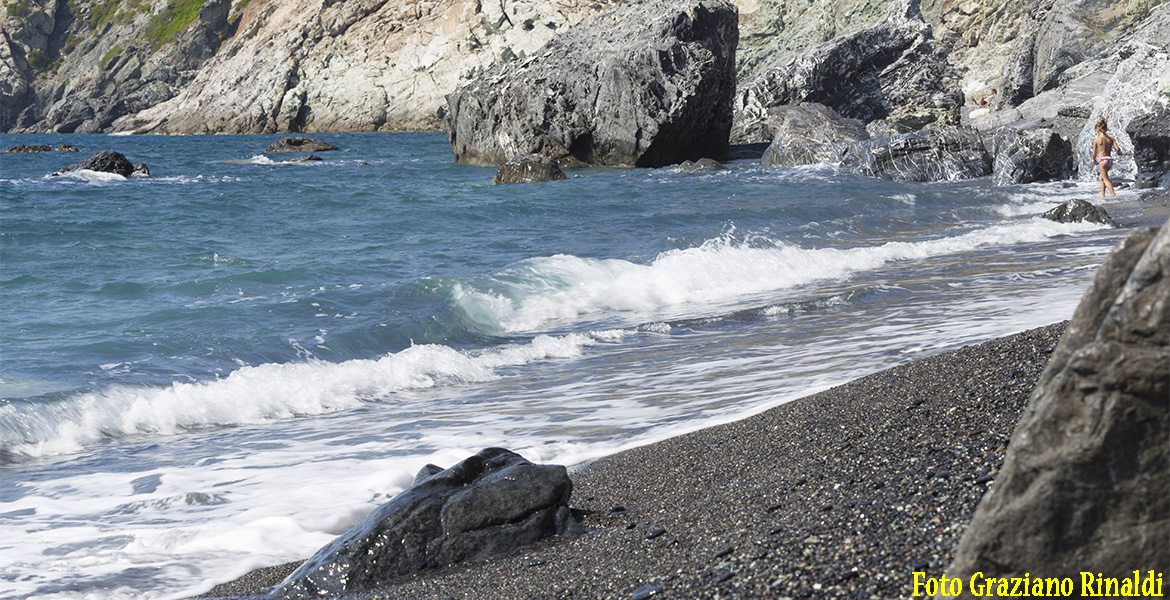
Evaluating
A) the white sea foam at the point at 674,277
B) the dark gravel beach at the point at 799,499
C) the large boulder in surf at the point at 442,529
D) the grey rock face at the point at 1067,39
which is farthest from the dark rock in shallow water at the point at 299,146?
the large boulder in surf at the point at 442,529

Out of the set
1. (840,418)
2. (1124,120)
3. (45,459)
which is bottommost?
(45,459)

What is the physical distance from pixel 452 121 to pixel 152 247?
1495 cm

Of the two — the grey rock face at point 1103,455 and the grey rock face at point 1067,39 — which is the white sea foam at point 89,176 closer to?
the grey rock face at point 1067,39

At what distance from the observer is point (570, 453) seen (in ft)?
16.4

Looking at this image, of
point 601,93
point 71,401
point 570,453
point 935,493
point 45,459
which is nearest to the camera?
point 935,493

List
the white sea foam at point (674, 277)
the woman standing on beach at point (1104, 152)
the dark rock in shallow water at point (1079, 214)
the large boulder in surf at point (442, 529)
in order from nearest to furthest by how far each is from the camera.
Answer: the large boulder in surf at point (442, 529) → the white sea foam at point (674, 277) → the dark rock in shallow water at point (1079, 214) → the woman standing on beach at point (1104, 152)

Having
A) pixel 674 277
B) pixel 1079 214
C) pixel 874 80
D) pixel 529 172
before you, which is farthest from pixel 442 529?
pixel 874 80

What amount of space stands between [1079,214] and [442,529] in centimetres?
1144

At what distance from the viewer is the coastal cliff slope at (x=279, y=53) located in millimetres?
64078

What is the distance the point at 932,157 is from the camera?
1942 centimetres

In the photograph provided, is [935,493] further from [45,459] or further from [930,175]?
[930,175]

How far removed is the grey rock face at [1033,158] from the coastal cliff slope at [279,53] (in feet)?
87.5

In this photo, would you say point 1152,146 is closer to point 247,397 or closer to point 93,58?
point 247,397

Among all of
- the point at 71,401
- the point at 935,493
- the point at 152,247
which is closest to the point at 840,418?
the point at 935,493
